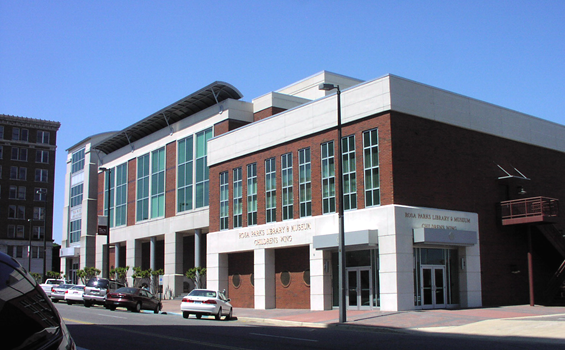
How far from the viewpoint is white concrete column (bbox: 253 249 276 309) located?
35.0 m

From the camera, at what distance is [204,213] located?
45750 millimetres

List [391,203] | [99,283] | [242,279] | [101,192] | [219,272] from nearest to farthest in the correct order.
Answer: [391,203] < [99,283] < [242,279] < [219,272] < [101,192]

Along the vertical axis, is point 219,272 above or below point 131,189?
below

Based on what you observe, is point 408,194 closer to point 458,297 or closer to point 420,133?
point 420,133

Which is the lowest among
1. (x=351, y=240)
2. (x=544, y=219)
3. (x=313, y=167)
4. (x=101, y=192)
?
(x=351, y=240)

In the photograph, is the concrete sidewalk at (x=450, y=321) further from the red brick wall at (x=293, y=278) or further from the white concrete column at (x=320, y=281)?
the red brick wall at (x=293, y=278)

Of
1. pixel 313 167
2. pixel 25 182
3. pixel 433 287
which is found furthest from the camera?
pixel 25 182

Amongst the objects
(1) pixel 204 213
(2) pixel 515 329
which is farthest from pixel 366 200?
(1) pixel 204 213

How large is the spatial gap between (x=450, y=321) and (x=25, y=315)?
21006mm

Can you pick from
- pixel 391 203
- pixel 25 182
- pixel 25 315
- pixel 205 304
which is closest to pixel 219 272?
pixel 205 304

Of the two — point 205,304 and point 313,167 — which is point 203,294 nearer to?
point 205,304

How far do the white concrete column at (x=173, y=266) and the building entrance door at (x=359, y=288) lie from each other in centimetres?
2307

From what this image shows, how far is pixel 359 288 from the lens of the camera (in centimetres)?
2967

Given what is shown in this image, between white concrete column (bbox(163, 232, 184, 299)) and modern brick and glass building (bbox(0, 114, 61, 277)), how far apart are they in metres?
53.2
